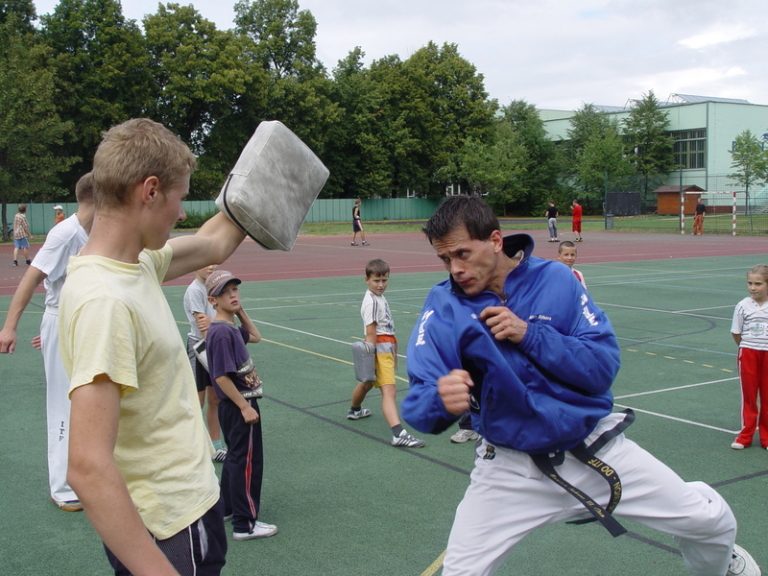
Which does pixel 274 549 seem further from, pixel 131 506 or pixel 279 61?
pixel 279 61

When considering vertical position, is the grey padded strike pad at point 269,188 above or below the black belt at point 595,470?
above

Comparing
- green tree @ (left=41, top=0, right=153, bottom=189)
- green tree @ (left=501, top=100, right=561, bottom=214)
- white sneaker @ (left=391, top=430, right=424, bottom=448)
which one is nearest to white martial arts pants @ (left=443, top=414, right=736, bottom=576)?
white sneaker @ (left=391, top=430, right=424, bottom=448)

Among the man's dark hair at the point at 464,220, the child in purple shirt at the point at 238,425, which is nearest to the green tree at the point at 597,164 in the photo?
the child in purple shirt at the point at 238,425

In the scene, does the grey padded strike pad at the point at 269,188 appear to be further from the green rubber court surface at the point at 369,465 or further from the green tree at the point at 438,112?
the green tree at the point at 438,112

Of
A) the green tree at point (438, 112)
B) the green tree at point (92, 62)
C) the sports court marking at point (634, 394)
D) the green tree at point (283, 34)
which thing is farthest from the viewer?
the green tree at point (438, 112)

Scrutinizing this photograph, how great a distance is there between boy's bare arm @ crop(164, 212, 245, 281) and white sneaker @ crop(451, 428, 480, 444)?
441 centimetres

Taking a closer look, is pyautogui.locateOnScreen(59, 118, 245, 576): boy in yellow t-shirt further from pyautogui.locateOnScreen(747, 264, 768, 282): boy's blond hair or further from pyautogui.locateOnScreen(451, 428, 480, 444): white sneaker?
pyautogui.locateOnScreen(747, 264, 768, 282): boy's blond hair

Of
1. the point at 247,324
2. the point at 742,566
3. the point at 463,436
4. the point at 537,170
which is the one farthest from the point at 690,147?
the point at 742,566

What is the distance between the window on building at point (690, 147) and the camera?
72375mm

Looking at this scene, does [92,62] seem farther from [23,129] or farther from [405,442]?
[405,442]

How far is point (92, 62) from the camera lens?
52.0 metres

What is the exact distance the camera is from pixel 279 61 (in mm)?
65125

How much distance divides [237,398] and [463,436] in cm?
257

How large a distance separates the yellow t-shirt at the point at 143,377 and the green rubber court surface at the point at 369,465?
2427 mm
